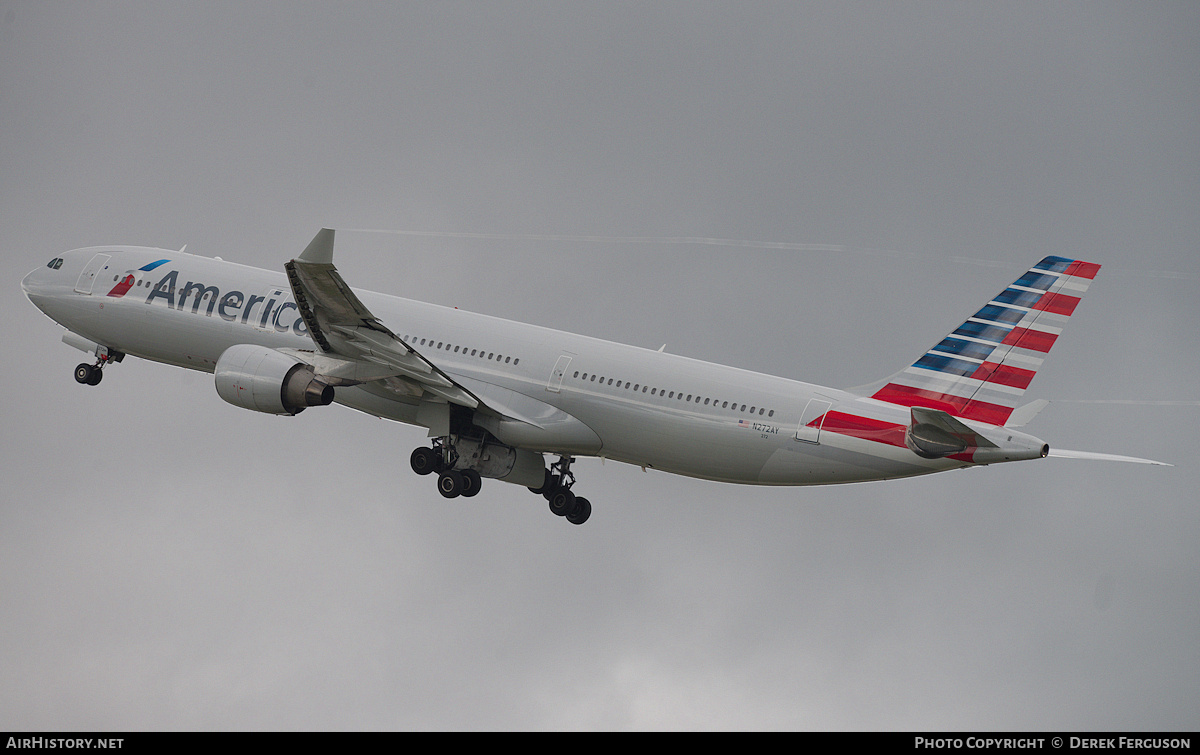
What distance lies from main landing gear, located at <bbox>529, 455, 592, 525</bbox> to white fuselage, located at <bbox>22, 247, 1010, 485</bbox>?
3.81m

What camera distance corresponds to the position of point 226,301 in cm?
4419

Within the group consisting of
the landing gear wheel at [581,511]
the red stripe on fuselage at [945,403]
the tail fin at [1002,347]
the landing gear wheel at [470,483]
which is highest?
the tail fin at [1002,347]

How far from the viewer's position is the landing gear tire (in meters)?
42.3

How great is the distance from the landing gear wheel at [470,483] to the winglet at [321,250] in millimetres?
8548

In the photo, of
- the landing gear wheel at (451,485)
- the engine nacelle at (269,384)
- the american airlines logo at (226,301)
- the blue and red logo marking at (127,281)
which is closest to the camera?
the engine nacelle at (269,384)

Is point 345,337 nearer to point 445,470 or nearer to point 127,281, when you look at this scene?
point 445,470

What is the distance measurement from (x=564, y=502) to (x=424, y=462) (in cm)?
527

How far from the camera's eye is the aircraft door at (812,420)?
123ft

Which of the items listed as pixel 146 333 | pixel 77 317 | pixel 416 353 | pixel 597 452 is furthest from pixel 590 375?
pixel 77 317

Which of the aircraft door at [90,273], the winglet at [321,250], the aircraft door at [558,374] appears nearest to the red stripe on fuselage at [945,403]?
the aircraft door at [558,374]

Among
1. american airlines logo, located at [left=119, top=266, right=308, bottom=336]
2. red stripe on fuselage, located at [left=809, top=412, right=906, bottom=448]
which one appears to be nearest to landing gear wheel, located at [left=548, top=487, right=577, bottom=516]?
american airlines logo, located at [left=119, top=266, right=308, bottom=336]

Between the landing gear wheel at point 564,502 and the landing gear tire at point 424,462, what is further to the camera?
the landing gear wheel at point 564,502

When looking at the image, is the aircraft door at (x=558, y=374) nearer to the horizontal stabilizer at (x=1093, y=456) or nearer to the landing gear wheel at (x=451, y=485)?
the landing gear wheel at (x=451, y=485)
